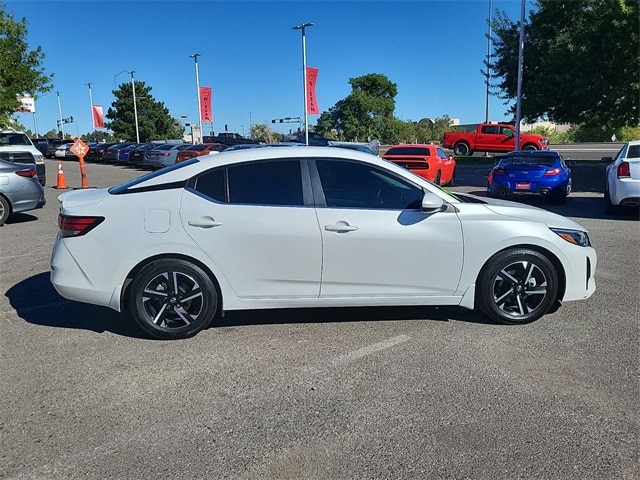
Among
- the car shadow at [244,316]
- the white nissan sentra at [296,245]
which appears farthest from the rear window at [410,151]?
the white nissan sentra at [296,245]

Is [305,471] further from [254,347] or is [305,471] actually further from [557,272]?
[557,272]

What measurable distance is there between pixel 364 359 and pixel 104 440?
1873mm

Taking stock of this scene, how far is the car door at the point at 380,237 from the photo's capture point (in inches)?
169

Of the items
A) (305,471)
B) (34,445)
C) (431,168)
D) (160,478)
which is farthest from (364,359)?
(431,168)

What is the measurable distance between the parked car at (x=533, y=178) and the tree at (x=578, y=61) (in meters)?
6.82

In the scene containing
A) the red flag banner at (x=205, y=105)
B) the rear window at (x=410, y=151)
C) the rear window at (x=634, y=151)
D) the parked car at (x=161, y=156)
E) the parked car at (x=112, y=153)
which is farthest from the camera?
the red flag banner at (x=205, y=105)

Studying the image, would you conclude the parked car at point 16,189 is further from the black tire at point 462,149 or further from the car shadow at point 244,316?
the black tire at point 462,149

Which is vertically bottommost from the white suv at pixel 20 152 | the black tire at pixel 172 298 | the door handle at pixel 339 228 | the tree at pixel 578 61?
the black tire at pixel 172 298

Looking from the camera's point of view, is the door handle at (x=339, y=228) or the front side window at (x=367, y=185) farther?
the front side window at (x=367, y=185)

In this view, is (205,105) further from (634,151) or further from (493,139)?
(634,151)

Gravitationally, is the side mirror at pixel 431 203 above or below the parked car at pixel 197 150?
below

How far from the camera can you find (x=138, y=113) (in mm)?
71188

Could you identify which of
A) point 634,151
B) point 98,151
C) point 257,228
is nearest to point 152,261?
→ point 257,228

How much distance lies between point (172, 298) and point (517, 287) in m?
2.94
